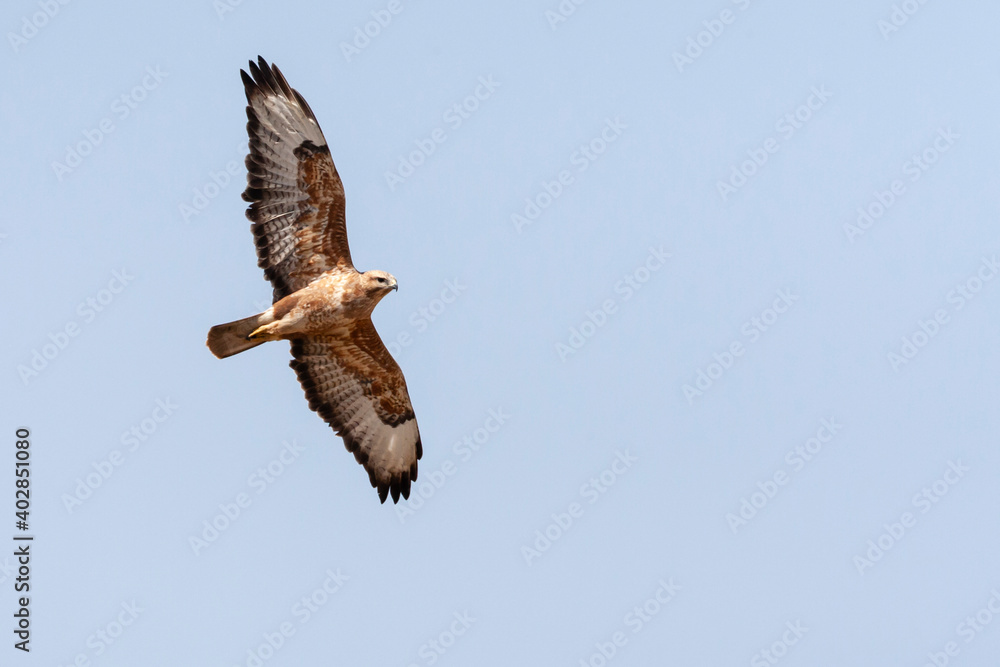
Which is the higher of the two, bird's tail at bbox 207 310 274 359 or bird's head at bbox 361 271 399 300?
bird's head at bbox 361 271 399 300

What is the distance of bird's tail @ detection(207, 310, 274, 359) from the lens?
1299 cm

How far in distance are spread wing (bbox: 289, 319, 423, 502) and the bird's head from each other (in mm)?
745

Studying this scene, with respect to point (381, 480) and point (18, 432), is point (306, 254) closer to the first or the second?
point (381, 480)

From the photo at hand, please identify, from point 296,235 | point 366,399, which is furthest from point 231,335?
point 366,399

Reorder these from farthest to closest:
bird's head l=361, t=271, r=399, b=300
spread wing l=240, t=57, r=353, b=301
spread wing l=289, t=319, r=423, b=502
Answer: spread wing l=289, t=319, r=423, b=502 < spread wing l=240, t=57, r=353, b=301 < bird's head l=361, t=271, r=399, b=300

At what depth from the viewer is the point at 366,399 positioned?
14.2 meters

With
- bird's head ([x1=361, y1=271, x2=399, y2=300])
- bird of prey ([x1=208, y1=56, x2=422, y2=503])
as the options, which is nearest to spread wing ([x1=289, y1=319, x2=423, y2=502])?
bird of prey ([x1=208, y1=56, x2=422, y2=503])

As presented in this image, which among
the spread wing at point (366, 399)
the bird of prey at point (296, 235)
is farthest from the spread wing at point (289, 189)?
the spread wing at point (366, 399)

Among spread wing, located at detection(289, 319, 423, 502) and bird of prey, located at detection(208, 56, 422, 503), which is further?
spread wing, located at detection(289, 319, 423, 502)

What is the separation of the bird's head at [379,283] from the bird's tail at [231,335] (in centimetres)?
113

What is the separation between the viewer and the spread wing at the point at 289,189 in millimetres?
13078

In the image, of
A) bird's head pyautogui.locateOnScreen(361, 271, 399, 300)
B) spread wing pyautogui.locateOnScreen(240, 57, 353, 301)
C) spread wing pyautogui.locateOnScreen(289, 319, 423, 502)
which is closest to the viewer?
bird's head pyautogui.locateOnScreen(361, 271, 399, 300)

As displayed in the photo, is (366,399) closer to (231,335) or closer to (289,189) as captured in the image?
(231,335)

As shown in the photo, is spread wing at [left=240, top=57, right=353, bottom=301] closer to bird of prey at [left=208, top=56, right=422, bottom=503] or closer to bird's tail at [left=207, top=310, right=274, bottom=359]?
bird of prey at [left=208, top=56, right=422, bottom=503]
